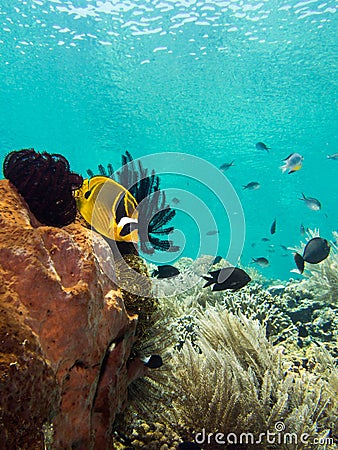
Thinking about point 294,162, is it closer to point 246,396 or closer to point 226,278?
point 226,278

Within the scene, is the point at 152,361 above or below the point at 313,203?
below

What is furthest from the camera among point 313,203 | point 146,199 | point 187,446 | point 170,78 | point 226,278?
point 170,78

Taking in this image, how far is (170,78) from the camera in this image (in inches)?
976

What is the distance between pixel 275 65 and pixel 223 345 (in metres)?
25.4

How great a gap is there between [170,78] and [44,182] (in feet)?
83.9

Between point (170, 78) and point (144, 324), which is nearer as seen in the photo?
point (144, 324)

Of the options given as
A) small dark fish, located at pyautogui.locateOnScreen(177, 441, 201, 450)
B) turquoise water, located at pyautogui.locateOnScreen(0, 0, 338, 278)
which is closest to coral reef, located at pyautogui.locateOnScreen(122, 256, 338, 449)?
small dark fish, located at pyautogui.locateOnScreen(177, 441, 201, 450)

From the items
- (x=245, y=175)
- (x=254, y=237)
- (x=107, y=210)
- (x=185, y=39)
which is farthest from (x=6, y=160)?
(x=254, y=237)

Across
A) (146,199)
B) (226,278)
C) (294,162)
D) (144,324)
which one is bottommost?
(144,324)

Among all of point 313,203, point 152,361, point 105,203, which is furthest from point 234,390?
point 313,203

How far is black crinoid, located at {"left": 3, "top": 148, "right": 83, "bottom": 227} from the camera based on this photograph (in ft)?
6.94

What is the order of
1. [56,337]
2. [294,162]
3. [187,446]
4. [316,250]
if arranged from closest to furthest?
[56,337] < [187,446] < [316,250] < [294,162]

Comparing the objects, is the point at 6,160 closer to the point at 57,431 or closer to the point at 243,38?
the point at 57,431

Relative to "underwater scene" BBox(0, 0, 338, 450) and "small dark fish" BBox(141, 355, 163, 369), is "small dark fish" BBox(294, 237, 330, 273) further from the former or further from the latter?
"small dark fish" BBox(141, 355, 163, 369)
